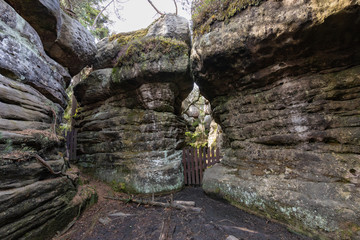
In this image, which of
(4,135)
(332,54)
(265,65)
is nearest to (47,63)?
(4,135)

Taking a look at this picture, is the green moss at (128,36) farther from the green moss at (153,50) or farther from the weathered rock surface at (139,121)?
the green moss at (153,50)

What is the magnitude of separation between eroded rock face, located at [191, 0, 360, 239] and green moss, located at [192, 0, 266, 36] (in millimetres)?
169

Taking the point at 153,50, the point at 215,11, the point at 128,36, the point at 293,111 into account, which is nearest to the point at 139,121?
the point at 153,50

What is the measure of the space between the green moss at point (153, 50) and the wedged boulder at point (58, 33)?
1.67 metres

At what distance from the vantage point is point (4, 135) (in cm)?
285

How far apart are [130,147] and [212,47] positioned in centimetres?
524

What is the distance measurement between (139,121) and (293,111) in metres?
5.85

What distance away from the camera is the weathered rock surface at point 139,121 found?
6.41m

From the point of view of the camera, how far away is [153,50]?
705cm

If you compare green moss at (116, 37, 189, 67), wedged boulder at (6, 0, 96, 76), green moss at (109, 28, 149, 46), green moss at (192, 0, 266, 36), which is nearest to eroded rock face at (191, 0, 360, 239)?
green moss at (192, 0, 266, 36)

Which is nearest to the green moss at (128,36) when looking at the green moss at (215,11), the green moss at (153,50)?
the green moss at (153,50)

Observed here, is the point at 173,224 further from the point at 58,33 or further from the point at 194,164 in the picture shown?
the point at 58,33

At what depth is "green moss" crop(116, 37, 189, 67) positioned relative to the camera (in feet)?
22.9

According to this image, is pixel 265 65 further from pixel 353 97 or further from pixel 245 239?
pixel 245 239
